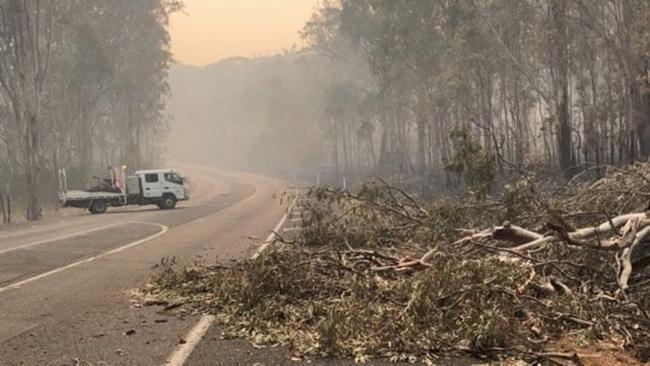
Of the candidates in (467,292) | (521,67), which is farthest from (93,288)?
(521,67)

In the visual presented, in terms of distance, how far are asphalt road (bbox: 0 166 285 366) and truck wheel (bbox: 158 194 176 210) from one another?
10857 millimetres

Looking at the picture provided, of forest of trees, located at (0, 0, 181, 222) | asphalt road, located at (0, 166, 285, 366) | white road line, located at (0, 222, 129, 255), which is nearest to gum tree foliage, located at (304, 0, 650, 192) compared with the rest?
asphalt road, located at (0, 166, 285, 366)

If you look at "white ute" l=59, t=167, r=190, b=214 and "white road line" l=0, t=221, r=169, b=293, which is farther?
"white ute" l=59, t=167, r=190, b=214

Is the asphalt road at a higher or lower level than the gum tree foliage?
lower

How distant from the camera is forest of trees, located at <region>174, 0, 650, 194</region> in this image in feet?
70.0

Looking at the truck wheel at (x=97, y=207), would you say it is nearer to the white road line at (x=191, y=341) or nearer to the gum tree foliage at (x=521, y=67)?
the gum tree foliage at (x=521, y=67)

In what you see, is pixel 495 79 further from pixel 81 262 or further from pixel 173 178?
pixel 81 262

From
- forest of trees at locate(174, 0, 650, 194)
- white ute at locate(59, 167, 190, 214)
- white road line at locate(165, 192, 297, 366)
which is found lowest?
white road line at locate(165, 192, 297, 366)

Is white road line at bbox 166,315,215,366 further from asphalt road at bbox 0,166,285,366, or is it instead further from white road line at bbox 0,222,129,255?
white road line at bbox 0,222,129,255

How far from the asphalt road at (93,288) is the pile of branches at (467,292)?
84cm

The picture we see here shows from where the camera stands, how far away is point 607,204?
9336 millimetres

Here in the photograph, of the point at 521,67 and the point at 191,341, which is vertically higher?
the point at 521,67

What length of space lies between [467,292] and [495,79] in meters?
30.8

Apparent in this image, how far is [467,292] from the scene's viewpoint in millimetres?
6508
